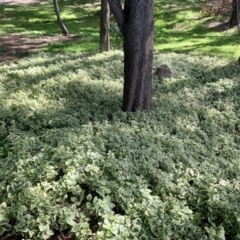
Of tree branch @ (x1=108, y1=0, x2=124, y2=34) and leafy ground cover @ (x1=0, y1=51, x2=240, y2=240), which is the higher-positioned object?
tree branch @ (x1=108, y1=0, x2=124, y2=34)

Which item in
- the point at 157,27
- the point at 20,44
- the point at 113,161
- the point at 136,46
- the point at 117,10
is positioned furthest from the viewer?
the point at 157,27

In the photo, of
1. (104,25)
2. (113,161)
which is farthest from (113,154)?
(104,25)

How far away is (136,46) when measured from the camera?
21.8ft

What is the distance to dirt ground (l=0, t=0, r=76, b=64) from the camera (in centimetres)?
1449

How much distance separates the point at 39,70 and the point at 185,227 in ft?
24.5

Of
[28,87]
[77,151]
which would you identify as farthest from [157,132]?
[28,87]

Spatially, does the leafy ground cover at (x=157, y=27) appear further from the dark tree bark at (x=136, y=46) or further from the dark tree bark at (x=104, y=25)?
the dark tree bark at (x=136, y=46)

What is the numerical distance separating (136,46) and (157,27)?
15588 millimetres

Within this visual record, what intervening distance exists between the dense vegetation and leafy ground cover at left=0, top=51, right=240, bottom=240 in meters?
0.01

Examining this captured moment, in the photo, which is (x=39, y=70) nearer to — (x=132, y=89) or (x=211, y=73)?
(x=132, y=89)

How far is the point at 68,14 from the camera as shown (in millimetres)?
26031

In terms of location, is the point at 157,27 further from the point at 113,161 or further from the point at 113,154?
the point at 113,161

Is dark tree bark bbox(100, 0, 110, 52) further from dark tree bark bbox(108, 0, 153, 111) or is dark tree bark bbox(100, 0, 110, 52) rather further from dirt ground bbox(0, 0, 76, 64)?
dark tree bark bbox(108, 0, 153, 111)

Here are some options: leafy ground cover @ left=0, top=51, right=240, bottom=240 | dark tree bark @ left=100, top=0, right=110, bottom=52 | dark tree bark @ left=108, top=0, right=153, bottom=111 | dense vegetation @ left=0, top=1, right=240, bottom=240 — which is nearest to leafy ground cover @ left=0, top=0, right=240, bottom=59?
dark tree bark @ left=100, top=0, right=110, bottom=52
